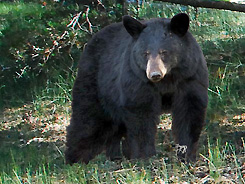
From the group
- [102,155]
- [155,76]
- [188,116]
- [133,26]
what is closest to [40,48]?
[102,155]

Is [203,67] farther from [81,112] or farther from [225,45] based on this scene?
[225,45]

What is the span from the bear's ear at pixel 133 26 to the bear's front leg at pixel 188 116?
1.95ft

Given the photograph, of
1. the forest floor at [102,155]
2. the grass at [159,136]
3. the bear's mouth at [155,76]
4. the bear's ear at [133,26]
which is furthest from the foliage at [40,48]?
the bear's mouth at [155,76]

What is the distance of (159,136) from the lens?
6711 mm

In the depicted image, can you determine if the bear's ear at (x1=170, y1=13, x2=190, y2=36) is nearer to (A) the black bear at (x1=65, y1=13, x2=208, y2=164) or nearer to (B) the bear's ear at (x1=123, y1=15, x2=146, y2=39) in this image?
(A) the black bear at (x1=65, y1=13, x2=208, y2=164)

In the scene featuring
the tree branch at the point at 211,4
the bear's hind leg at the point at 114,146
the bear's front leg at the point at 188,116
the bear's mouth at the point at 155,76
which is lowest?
the bear's hind leg at the point at 114,146

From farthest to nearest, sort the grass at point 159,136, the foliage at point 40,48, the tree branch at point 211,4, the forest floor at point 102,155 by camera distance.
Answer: the foliage at point 40,48
the tree branch at point 211,4
the grass at point 159,136
the forest floor at point 102,155

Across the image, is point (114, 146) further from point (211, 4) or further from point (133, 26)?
point (211, 4)

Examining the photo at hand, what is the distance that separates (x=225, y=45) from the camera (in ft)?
27.9

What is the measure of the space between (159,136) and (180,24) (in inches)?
95.5

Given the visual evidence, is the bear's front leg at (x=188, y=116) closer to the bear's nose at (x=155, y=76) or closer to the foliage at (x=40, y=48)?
the bear's nose at (x=155, y=76)

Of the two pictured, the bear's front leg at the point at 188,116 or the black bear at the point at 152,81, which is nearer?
the black bear at the point at 152,81

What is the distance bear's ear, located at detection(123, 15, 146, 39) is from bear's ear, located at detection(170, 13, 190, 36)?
0.86ft

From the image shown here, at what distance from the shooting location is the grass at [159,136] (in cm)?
427
